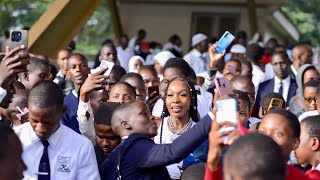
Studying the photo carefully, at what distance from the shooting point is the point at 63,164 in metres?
5.27

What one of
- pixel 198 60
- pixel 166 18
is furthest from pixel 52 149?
pixel 166 18

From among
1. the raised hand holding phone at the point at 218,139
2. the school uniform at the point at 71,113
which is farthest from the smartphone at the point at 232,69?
the raised hand holding phone at the point at 218,139

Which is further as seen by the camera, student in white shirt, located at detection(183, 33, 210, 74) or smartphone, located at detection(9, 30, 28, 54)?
student in white shirt, located at detection(183, 33, 210, 74)

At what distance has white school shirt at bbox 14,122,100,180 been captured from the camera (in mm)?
5262

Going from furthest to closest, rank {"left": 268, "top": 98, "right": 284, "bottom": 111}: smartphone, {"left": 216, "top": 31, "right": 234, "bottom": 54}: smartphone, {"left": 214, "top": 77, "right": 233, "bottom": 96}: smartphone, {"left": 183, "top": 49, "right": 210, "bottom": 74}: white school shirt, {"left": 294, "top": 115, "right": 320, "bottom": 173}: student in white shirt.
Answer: {"left": 183, "top": 49, "right": 210, "bottom": 74}: white school shirt < {"left": 268, "top": 98, "right": 284, "bottom": 111}: smartphone < {"left": 216, "top": 31, "right": 234, "bottom": 54}: smartphone < {"left": 294, "top": 115, "right": 320, "bottom": 173}: student in white shirt < {"left": 214, "top": 77, "right": 233, "bottom": 96}: smartphone

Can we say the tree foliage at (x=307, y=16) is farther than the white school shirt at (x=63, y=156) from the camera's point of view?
Yes

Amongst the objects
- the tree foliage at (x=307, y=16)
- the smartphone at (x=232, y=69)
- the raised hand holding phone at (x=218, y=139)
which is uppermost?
the tree foliage at (x=307, y=16)

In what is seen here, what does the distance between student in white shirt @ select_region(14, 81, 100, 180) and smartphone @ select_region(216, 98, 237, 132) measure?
1471mm

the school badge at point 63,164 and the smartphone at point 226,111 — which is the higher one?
the smartphone at point 226,111

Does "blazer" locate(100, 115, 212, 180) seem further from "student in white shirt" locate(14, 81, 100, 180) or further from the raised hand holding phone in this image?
the raised hand holding phone

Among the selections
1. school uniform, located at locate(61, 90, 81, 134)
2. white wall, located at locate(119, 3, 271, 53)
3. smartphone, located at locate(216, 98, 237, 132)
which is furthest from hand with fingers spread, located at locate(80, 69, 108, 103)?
white wall, located at locate(119, 3, 271, 53)

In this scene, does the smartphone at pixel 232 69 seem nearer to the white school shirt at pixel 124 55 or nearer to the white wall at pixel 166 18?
the white school shirt at pixel 124 55

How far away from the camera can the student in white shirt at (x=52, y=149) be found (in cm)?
526

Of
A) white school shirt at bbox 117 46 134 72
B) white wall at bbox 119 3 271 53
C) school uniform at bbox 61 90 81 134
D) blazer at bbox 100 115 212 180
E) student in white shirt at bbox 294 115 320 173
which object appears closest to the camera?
blazer at bbox 100 115 212 180
